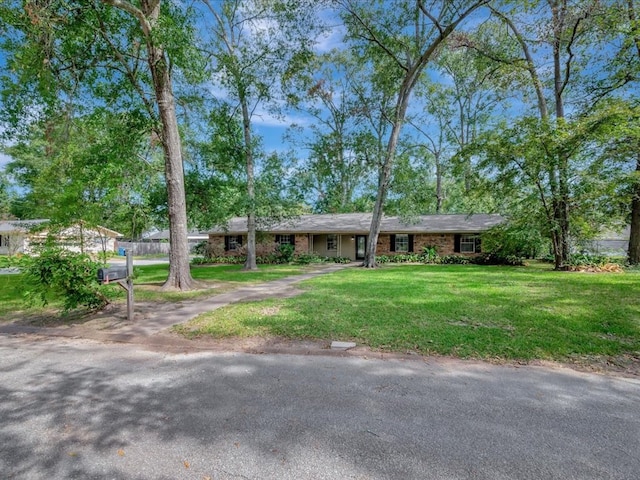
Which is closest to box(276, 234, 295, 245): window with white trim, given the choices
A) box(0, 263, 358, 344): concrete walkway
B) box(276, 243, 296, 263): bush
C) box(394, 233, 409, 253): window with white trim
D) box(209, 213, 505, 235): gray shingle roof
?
box(209, 213, 505, 235): gray shingle roof

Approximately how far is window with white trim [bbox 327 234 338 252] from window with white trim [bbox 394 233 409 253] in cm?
414

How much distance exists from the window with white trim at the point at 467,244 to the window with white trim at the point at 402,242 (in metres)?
3.24

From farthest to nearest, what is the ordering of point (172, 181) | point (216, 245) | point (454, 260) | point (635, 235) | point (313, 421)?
point (216, 245) → point (454, 260) → point (635, 235) → point (172, 181) → point (313, 421)

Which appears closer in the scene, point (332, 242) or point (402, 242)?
point (402, 242)

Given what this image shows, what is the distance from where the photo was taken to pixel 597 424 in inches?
99.2

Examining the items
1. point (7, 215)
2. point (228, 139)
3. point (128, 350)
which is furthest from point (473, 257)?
point (7, 215)

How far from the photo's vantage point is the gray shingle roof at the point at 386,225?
18.7m

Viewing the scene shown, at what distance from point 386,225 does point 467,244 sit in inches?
197

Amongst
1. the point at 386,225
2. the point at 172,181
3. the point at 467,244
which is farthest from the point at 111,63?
the point at 467,244

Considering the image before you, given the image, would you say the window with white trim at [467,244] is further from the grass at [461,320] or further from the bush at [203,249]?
the bush at [203,249]

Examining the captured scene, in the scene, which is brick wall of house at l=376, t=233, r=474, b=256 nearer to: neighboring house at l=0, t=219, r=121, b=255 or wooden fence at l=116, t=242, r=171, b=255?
neighboring house at l=0, t=219, r=121, b=255

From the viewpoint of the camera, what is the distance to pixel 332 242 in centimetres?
2181

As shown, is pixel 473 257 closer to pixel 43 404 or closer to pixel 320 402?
pixel 320 402

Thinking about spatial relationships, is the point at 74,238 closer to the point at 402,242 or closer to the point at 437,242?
the point at 402,242
